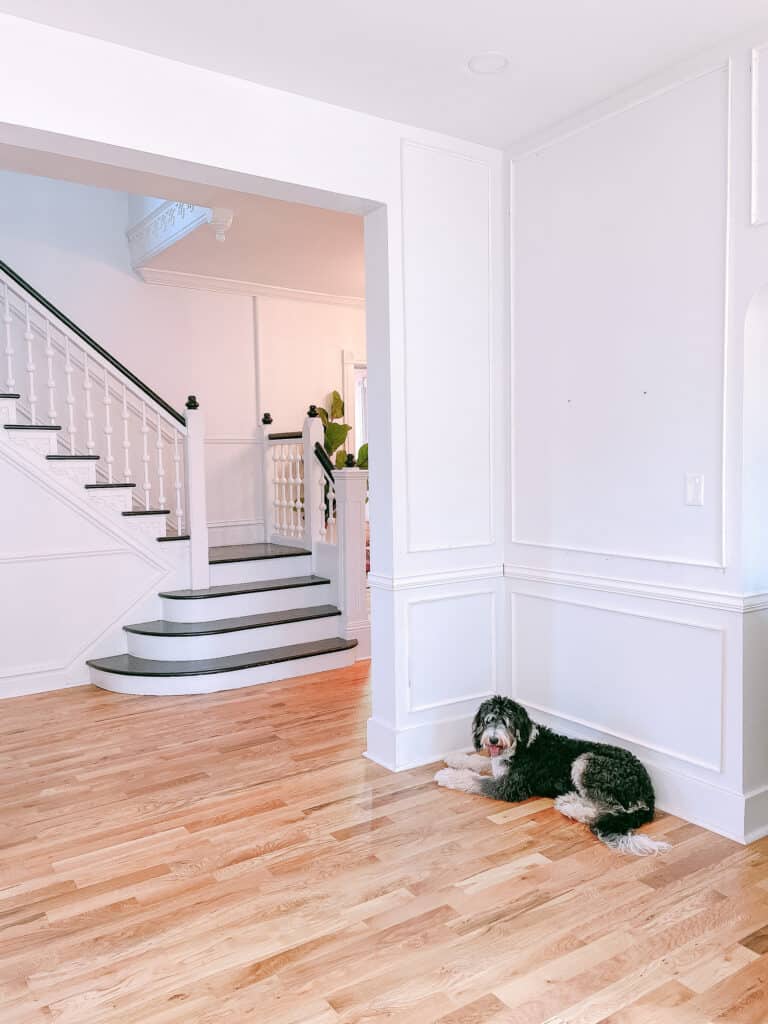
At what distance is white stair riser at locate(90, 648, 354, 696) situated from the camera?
471cm

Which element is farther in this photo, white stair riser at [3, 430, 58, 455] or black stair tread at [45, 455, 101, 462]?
black stair tread at [45, 455, 101, 462]

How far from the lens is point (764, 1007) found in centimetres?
192

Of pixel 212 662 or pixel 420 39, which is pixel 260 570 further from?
pixel 420 39

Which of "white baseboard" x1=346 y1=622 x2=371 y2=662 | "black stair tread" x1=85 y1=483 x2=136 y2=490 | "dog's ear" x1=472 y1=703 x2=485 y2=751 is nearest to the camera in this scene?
"dog's ear" x1=472 y1=703 x2=485 y2=751

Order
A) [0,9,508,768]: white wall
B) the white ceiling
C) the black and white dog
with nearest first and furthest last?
1. the white ceiling
2. the black and white dog
3. [0,9,508,768]: white wall

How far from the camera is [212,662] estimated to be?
4895 millimetres

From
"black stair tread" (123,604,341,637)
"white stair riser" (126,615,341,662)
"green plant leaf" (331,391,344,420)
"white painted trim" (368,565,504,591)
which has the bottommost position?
"white stair riser" (126,615,341,662)

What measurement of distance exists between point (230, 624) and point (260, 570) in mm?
708

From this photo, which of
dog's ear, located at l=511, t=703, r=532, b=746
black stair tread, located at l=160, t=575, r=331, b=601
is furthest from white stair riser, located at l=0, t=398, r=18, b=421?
dog's ear, located at l=511, t=703, r=532, b=746

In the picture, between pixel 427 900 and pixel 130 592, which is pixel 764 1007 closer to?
pixel 427 900

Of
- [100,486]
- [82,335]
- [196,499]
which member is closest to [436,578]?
[196,499]

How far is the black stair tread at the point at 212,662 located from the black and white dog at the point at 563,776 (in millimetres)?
1885

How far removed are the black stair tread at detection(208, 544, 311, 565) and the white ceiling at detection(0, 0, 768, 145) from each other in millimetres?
3386

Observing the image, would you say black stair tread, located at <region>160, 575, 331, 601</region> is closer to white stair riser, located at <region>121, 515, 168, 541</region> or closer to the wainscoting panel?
white stair riser, located at <region>121, 515, 168, 541</region>
